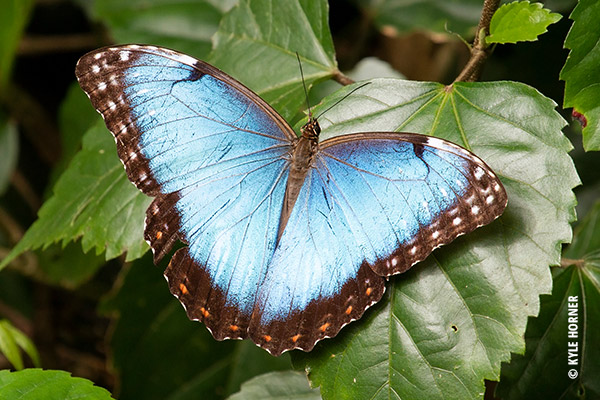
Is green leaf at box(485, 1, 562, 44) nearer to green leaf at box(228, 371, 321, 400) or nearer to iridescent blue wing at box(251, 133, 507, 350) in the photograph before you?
iridescent blue wing at box(251, 133, 507, 350)

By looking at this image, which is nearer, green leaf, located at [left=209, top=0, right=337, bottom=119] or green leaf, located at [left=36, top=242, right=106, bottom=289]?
green leaf, located at [left=209, top=0, right=337, bottom=119]

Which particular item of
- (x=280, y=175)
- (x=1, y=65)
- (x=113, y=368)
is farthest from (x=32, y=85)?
(x=280, y=175)

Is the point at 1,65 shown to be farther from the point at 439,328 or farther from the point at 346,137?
the point at 439,328

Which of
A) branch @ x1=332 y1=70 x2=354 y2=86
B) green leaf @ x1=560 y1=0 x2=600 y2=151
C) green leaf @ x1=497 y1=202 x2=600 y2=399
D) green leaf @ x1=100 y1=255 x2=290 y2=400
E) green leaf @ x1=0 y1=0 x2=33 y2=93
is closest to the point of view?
green leaf @ x1=560 y1=0 x2=600 y2=151

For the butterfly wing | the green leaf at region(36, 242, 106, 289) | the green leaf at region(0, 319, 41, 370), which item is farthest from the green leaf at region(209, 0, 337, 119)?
the green leaf at region(36, 242, 106, 289)

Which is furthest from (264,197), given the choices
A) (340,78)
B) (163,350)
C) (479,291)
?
(163,350)

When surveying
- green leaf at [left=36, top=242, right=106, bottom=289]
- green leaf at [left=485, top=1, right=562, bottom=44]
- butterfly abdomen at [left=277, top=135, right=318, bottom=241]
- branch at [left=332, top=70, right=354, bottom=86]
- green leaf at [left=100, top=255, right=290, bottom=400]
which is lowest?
green leaf at [left=100, top=255, right=290, bottom=400]
